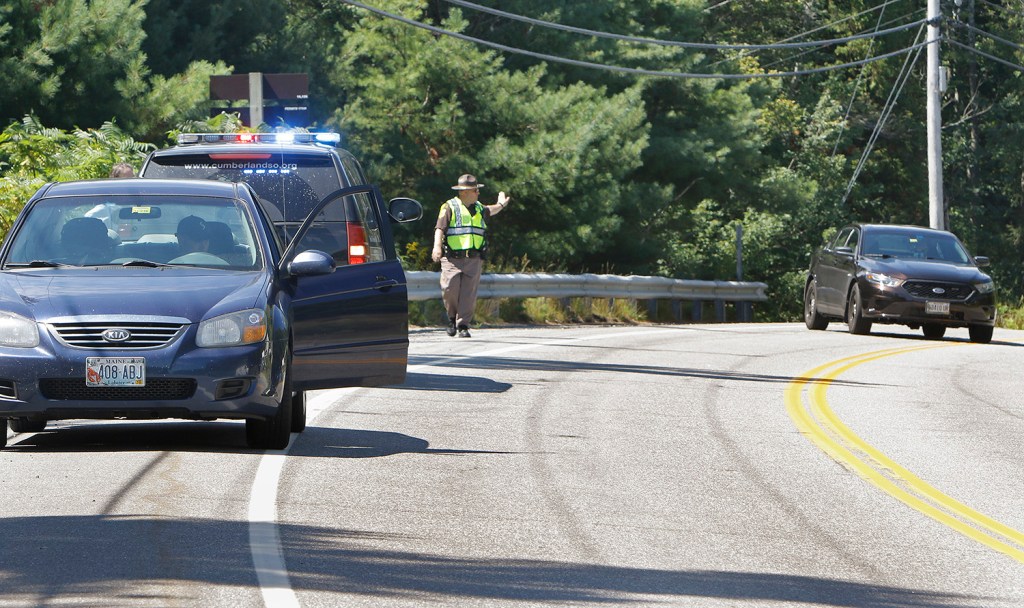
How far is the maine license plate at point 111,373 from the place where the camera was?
31.4 ft

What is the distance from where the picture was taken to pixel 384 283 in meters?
11.7

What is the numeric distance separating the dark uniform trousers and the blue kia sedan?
316 inches

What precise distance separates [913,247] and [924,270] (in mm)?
1417

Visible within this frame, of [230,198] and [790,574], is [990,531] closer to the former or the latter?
[790,574]

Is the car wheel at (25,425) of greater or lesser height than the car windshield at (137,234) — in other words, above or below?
below

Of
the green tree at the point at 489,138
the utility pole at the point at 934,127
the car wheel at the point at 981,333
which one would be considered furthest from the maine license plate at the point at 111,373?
the utility pole at the point at 934,127

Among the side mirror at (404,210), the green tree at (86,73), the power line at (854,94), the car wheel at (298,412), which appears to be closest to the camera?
the car wheel at (298,412)

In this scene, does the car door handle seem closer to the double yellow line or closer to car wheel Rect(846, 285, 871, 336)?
the double yellow line

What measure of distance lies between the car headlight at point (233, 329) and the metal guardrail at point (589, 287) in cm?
1359

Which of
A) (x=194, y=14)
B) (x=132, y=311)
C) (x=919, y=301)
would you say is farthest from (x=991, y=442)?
(x=194, y=14)

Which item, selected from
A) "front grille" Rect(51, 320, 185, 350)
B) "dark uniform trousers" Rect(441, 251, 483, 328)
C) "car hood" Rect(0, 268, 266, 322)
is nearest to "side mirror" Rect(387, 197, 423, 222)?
"car hood" Rect(0, 268, 266, 322)

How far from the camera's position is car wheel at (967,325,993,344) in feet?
83.1

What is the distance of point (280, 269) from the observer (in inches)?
424

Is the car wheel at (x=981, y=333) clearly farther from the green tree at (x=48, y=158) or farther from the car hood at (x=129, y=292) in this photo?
the car hood at (x=129, y=292)
